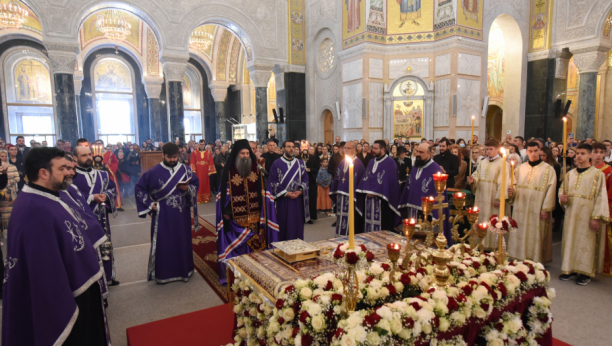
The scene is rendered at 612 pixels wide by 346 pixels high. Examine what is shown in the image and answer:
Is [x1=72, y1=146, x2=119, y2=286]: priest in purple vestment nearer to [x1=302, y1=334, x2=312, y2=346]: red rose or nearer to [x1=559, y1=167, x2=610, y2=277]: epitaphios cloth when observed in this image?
[x1=302, y1=334, x2=312, y2=346]: red rose

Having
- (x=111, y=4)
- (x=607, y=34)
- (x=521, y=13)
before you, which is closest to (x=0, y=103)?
(x=111, y=4)

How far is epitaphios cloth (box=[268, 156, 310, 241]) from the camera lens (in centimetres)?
518

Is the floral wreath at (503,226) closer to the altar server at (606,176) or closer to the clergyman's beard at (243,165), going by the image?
the clergyman's beard at (243,165)

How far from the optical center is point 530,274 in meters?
2.12

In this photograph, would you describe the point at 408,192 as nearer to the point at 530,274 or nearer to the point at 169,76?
the point at 530,274

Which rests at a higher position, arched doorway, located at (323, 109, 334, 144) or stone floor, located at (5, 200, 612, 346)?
arched doorway, located at (323, 109, 334, 144)

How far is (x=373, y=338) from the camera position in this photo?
4.98ft

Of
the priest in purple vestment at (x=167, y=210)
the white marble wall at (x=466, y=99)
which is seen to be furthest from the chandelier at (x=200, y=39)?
the priest in purple vestment at (x=167, y=210)

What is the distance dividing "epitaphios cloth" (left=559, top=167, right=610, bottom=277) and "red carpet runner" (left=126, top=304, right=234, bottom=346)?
13.7ft

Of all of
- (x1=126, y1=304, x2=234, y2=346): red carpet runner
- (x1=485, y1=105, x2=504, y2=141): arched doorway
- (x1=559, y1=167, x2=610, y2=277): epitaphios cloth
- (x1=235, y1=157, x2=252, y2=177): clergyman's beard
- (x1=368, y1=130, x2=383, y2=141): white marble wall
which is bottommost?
(x1=126, y1=304, x2=234, y2=346): red carpet runner

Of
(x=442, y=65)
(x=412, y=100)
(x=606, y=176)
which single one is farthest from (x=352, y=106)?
(x=606, y=176)

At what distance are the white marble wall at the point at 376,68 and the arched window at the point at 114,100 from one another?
14.4 metres

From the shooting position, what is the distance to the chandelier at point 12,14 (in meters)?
13.9

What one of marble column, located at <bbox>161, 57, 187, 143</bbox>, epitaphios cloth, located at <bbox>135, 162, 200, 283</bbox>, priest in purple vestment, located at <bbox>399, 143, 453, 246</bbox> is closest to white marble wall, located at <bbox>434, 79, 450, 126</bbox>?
priest in purple vestment, located at <bbox>399, 143, 453, 246</bbox>
